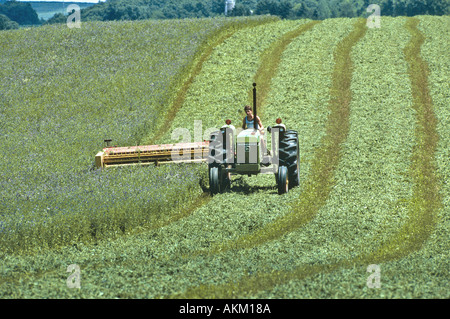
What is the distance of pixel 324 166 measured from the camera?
19.1 meters

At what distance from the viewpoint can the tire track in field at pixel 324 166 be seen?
13367 millimetres

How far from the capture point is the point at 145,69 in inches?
1312

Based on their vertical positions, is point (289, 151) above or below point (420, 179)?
above

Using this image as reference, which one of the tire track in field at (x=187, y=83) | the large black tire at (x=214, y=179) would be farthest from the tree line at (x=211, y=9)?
the large black tire at (x=214, y=179)

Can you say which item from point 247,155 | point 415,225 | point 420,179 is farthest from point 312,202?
point 420,179

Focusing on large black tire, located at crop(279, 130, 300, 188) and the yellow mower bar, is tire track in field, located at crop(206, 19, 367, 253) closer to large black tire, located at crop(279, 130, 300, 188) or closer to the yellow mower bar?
large black tire, located at crop(279, 130, 300, 188)

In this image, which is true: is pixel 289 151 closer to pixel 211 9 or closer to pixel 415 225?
pixel 415 225

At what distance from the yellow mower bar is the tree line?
274 ft

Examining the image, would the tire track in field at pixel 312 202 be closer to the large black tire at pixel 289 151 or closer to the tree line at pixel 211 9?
the large black tire at pixel 289 151

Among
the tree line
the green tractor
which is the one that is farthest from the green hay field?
the tree line

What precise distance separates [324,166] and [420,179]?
10.0ft

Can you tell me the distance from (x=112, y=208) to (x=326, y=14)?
13441cm

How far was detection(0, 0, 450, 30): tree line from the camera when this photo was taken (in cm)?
10406
